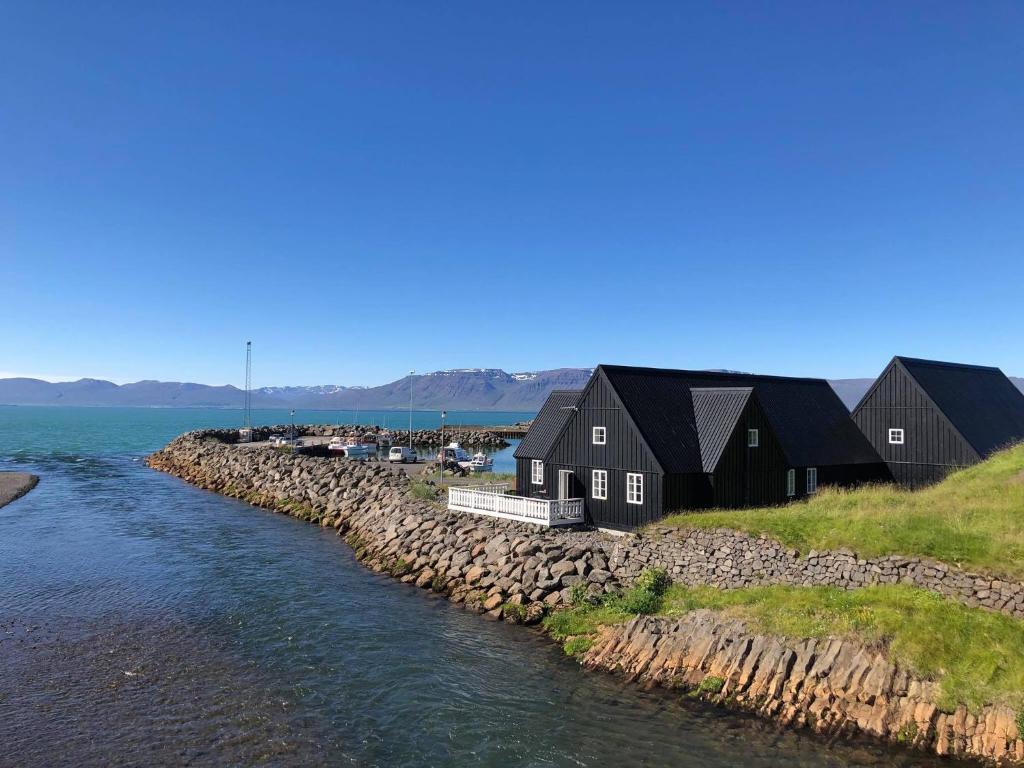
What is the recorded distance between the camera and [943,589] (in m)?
20.6

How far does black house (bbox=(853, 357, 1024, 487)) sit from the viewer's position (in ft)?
127

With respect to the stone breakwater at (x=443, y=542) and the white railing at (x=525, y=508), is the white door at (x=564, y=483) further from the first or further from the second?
the stone breakwater at (x=443, y=542)

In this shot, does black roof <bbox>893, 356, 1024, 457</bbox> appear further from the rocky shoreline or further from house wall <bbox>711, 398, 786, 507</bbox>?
the rocky shoreline

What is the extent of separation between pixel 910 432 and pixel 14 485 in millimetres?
74665

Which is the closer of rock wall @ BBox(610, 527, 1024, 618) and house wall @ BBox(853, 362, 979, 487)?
rock wall @ BBox(610, 527, 1024, 618)

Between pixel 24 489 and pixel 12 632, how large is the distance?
42882 mm

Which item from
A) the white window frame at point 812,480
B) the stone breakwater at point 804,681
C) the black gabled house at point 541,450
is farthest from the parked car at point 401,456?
the stone breakwater at point 804,681

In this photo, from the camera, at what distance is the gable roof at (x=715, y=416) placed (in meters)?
30.9

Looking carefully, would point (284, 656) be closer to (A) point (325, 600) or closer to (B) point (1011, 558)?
(A) point (325, 600)

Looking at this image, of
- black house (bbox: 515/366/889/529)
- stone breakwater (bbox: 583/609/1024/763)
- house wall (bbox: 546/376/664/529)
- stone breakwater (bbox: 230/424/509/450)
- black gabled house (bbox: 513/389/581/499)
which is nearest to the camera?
stone breakwater (bbox: 583/609/1024/763)

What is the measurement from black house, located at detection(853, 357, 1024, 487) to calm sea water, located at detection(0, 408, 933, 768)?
94.1ft

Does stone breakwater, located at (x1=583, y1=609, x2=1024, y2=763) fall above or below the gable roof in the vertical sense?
below

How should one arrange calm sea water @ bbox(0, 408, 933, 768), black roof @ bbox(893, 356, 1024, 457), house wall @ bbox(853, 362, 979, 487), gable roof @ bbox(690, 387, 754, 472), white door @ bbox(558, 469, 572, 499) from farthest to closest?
black roof @ bbox(893, 356, 1024, 457) < house wall @ bbox(853, 362, 979, 487) < white door @ bbox(558, 469, 572, 499) < gable roof @ bbox(690, 387, 754, 472) < calm sea water @ bbox(0, 408, 933, 768)

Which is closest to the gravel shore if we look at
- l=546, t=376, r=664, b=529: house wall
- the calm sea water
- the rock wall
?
the calm sea water
